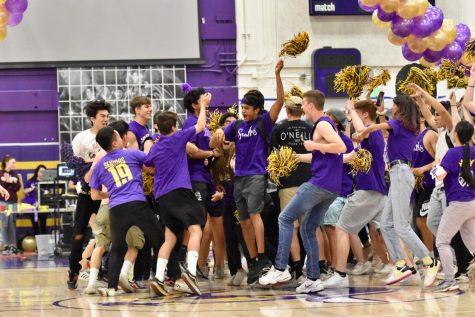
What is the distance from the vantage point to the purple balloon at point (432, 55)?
9859 millimetres

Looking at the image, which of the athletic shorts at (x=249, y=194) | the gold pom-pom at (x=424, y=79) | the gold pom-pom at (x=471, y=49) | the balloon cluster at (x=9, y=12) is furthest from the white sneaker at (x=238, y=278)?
the balloon cluster at (x=9, y=12)

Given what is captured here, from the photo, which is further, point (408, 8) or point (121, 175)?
point (408, 8)

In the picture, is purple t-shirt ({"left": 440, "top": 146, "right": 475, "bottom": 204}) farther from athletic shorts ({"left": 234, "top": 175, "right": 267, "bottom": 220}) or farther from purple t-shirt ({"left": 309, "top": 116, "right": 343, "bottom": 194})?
athletic shorts ({"left": 234, "top": 175, "right": 267, "bottom": 220})

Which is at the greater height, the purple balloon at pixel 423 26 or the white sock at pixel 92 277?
the purple balloon at pixel 423 26

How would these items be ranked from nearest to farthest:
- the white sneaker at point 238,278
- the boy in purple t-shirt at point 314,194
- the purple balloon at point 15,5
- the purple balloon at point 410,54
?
the boy in purple t-shirt at point 314,194
the white sneaker at point 238,278
the purple balloon at point 410,54
the purple balloon at point 15,5

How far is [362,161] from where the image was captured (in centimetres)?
812

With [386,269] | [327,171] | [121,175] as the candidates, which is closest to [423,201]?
[386,269]

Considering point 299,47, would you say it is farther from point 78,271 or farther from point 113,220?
point 78,271

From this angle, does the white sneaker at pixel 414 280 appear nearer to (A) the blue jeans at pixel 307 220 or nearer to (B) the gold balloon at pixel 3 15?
(A) the blue jeans at pixel 307 220

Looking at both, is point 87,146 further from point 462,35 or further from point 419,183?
point 462,35

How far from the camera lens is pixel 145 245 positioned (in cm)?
888

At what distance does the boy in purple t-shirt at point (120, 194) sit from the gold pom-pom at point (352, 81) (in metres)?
2.01

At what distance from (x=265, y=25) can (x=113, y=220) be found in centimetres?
1051

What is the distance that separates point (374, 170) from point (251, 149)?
1.18m
